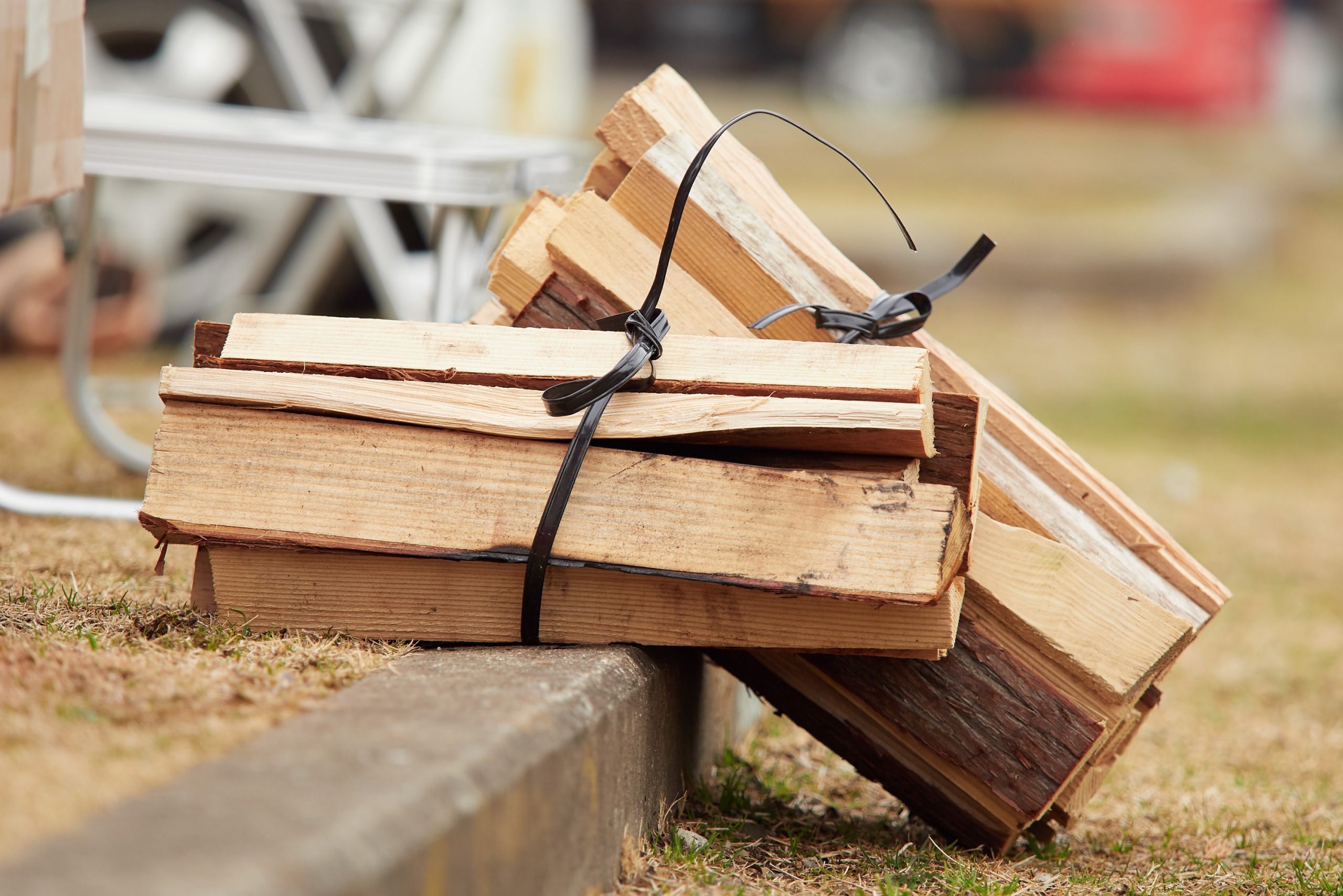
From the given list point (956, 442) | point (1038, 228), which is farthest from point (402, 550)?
point (1038, 228)

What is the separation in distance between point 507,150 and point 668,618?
1.56 m

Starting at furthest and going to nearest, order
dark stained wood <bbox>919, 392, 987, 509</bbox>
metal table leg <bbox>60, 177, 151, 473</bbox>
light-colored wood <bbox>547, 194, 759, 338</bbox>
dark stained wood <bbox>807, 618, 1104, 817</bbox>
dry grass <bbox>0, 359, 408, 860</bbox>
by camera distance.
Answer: metal table leg <bbox>60, 177, 151, 473</bbox>
light-colored wood <bbox>547, 194, 759, 338</bbox>
dark stained wood <bbox>807, 618, 1104, 817</bbox>
dark stained wood <bbox>919, 392, 987, 509</bbox>
dry grass <bbox>0, 359, 408, 860</bbox>

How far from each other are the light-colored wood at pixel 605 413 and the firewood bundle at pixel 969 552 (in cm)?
9

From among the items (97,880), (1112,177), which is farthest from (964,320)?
(97,880)

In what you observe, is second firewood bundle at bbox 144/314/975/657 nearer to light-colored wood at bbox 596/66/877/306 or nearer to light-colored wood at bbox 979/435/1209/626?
light-colored wood at bbox 979/435/1209/626

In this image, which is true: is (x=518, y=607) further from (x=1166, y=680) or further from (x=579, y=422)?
(x=1166, y=680)

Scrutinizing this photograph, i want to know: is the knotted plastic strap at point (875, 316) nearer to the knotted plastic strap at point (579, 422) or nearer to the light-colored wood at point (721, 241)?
the light-colored wood at point (721, 241)

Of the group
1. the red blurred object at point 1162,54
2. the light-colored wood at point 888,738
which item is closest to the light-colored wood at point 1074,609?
the light-colored wood at point 888,738

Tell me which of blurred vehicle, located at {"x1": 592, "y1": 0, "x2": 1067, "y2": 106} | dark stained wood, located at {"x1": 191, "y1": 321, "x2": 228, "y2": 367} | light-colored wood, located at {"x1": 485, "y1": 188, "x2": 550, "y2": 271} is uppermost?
blurred vehicle, located at {"x1": 592, "y1": 0, "x2": 1067, "y2": 106}

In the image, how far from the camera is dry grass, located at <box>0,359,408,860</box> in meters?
1.18

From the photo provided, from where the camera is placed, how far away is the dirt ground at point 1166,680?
1451mm

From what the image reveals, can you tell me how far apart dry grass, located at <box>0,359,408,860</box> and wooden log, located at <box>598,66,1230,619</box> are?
881 mm

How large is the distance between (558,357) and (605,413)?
0.41 ft

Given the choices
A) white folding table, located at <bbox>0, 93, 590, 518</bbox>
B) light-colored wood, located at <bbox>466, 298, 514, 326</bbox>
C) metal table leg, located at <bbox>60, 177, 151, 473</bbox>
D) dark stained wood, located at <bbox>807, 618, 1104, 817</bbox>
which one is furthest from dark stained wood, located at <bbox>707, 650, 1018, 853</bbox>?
metal table leg, located at <bbox>60, 177, 151, 473</bbox>
